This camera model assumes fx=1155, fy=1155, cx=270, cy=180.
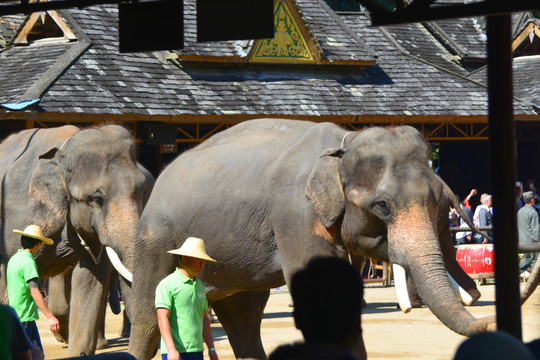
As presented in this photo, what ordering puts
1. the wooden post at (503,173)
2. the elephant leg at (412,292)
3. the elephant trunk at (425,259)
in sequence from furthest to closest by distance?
the elephant leg at (412,292), the elephant trunk at (425,259), the wooden post at (503,173)

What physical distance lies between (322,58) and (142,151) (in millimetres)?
4672

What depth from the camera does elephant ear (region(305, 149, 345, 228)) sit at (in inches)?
324

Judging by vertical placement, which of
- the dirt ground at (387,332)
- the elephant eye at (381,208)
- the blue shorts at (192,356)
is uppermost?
the elephant eye at (381,208)

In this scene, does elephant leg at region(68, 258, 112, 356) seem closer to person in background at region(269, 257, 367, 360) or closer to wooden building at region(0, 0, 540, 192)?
person in background at region(269, 257, 367, 360)

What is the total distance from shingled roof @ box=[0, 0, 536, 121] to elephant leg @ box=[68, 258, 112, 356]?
26.7 ft

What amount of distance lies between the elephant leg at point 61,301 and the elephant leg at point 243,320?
3.36 metres

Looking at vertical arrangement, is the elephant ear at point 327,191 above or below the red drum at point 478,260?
above

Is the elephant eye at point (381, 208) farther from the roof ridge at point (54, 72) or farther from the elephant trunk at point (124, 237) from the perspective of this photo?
the roof ridge at point (54, 72)

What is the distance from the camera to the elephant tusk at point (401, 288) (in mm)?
7789

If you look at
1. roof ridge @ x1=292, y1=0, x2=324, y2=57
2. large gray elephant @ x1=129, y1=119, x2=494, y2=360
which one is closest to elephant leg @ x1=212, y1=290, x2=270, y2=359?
large gray elephant @ x1=129, y1=119, x2=494, y2=360

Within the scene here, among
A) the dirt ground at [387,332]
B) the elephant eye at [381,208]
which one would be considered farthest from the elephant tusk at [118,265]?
the elephant eye at [381,208]

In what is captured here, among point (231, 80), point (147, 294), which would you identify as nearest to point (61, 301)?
point (147, 294)

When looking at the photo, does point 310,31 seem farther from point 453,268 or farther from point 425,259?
point 425,259

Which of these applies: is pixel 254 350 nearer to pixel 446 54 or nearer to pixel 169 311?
pixel 169 311
